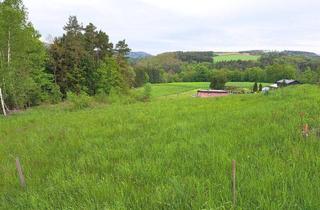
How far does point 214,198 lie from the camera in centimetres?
283

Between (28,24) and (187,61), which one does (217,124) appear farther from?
(187,61)

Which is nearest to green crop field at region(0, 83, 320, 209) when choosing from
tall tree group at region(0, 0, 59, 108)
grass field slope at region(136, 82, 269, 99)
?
tall tree group at region(0, 0, 59, 108)

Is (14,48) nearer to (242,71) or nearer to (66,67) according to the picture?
(66,67)

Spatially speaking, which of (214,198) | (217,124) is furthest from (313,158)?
(217,124)

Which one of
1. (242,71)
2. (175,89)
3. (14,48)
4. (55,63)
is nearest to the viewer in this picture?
(14,48)

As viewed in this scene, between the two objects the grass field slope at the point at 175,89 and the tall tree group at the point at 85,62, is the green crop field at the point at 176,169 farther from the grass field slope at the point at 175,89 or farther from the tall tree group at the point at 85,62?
the grass field slope at the point at 175,89

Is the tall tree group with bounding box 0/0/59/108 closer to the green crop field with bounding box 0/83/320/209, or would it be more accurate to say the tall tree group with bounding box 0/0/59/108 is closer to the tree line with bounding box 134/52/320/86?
the green crop field with bounding box 0/83/320/209

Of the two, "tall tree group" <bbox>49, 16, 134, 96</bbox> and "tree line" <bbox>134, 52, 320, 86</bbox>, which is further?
"tree line" <bbox>134, 52, 320, 86</bbox>

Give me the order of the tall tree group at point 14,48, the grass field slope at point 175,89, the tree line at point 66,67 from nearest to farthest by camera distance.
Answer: the tall tree group at point 14,48, the tree line at point 66,67, the grass field slope at point 175,89

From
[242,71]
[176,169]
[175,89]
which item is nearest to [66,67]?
[176,169]

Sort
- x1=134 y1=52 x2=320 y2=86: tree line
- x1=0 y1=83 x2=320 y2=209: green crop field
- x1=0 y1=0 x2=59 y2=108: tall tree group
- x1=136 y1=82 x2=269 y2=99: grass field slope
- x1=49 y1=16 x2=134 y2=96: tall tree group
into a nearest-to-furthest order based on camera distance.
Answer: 1. x1=0 y1=83 x2=320 y2=209: green crop field
2. x1=0 y1=0 x2=59 y2=108: tall tree group
3. x1=49 y1=16 x2=134 y2=96: tall tree group
4. x1=136 y1=82 x2=269 y2=99: grass field slope
5. x1=134 y1=52 x2=320 y2=86: tree line

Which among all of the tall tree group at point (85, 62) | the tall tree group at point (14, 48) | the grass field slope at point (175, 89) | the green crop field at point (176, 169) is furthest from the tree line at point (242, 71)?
the green crop field at point (176, 169)

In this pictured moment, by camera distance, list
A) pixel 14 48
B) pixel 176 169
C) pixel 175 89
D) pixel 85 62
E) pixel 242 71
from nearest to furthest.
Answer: pixel 176 169 → pixel 14 48 → pixel 85 62 → pixel 175 89 → pixel 242 71

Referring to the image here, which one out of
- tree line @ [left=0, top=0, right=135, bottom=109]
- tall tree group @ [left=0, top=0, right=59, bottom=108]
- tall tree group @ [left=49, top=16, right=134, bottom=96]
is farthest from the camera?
tall tree group @ [left=49, top=16, right=134, bottom=96]
